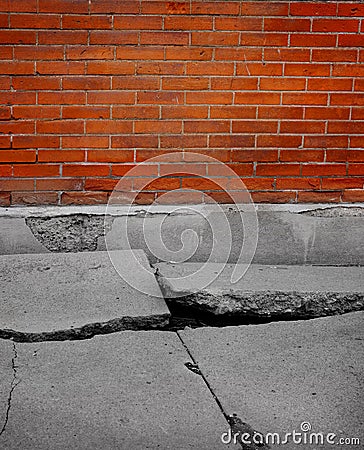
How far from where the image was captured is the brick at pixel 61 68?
3.15 m

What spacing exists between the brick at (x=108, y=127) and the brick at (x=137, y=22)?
0.49 metres

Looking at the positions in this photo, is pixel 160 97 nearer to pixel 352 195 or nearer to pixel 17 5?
pixel 17 5

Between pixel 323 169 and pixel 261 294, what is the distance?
0.95 metres

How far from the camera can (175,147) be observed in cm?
328

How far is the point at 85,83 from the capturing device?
3184 mm

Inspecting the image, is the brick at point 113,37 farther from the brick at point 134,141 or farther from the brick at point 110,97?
the brick at point 134,141

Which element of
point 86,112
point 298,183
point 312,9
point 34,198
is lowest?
point 34,198

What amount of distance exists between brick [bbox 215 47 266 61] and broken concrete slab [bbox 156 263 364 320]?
1.15 meters

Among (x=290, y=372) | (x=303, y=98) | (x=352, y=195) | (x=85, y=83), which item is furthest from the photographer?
(x=352, y=195)

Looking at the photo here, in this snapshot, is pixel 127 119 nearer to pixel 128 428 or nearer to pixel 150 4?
pixel 150 4

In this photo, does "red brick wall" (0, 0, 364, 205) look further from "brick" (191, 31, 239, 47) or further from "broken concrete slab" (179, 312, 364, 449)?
"broken concrete slab" (179, 312, 364, 449)

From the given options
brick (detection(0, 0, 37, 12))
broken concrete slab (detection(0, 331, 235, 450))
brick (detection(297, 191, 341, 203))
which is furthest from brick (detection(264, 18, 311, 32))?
broken concrete slab (detection(0, 331, 235, 450))

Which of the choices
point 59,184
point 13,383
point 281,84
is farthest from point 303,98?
point 13,383

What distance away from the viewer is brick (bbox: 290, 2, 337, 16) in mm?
3191
